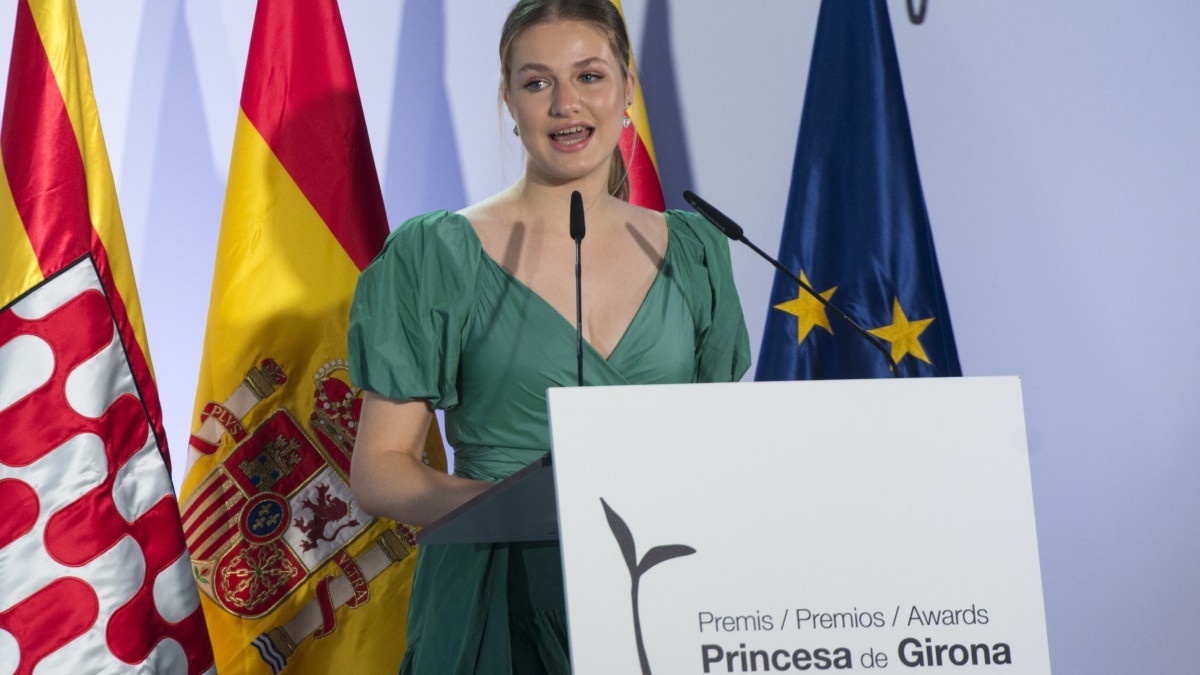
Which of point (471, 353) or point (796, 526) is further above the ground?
point (471, 353)

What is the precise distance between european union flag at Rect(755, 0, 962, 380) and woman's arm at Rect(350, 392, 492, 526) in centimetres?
119

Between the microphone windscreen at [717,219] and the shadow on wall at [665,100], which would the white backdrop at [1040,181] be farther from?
the microphone windscreen at [717,219]

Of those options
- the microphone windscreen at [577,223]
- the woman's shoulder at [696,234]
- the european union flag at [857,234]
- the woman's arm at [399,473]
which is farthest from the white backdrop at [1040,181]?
the microphone windscreen at [577,223]

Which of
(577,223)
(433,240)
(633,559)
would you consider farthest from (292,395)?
(633,559)

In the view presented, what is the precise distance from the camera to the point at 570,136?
152cm

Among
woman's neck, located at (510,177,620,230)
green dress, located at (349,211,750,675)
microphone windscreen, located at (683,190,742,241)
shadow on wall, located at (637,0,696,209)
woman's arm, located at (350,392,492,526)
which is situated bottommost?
woman's arm, located at (350,392,492,526)

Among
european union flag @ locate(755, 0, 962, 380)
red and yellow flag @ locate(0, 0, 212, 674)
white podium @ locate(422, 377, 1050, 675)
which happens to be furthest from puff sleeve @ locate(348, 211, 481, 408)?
european union flag @ locate(755, 0, 962, 380)

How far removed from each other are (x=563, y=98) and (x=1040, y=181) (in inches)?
62.9

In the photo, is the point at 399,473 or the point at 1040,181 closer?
the point at 399,473

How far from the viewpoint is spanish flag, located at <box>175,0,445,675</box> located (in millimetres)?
2010

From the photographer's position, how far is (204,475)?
2012mm

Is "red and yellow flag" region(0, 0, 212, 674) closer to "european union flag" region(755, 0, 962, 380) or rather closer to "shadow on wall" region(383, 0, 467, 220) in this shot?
"shadow on wall" region(383, 0, 467, 220)

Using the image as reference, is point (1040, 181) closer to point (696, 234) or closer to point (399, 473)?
point (696, 234)

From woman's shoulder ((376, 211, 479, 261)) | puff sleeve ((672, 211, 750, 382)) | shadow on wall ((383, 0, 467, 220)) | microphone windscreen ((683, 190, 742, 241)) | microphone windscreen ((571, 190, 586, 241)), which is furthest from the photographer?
shadow on wall ((383, 0, 467, 220))
